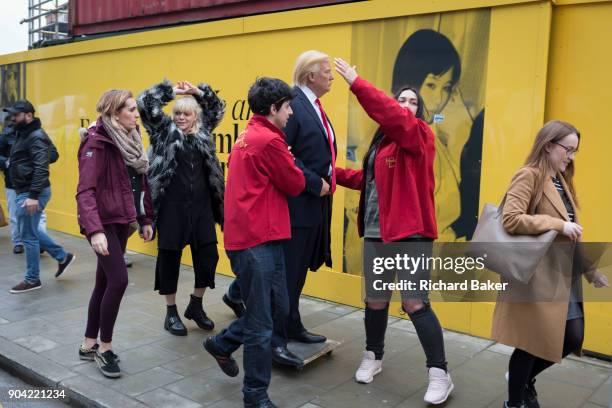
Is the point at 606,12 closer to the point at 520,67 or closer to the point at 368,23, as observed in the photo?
the point at 520,67

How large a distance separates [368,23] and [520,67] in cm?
143

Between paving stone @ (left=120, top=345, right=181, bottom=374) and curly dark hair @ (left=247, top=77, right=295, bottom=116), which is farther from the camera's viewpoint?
paving stone @ (left=120, top=345, right=181, bottom=374)

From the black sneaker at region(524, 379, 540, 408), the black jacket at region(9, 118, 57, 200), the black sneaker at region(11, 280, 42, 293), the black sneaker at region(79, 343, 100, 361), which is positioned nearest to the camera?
the black sneaker at region(524, 379, 540, 408)

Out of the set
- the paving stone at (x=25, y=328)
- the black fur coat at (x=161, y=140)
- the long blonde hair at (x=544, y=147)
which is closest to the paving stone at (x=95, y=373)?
the paving stone at (x=25, y=328)

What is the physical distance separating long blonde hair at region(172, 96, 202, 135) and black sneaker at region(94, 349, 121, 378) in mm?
1747

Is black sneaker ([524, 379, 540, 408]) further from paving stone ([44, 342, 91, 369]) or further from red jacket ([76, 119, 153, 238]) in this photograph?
paving stone ([44, 342, 91, 369])

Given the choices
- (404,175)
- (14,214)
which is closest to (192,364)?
(404,175)

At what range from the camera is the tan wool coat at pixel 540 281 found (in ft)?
9.40

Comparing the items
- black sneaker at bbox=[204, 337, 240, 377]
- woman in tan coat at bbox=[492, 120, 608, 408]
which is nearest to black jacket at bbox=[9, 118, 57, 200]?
black sneaker at bbox=[204, 337, 240, 377]

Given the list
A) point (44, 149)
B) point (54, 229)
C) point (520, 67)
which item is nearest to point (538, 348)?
point (520, 67)

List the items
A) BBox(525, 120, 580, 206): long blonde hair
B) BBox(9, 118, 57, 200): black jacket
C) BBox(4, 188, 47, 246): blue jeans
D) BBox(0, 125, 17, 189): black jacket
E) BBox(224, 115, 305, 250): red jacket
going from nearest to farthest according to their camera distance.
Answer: BBox(525, 120, 580, 206): long blonde hair
BBox(224, 115, 305, 250): red jacket
BBox(9, 118, 57, 200): black jacket
BBox(4, 188, 47, 246): blue jeans
BBox(0, 125, 17, 189): black jacket

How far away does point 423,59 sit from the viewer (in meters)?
4.73

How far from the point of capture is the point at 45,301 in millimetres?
5461

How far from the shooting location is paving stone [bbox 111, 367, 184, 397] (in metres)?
3.61
